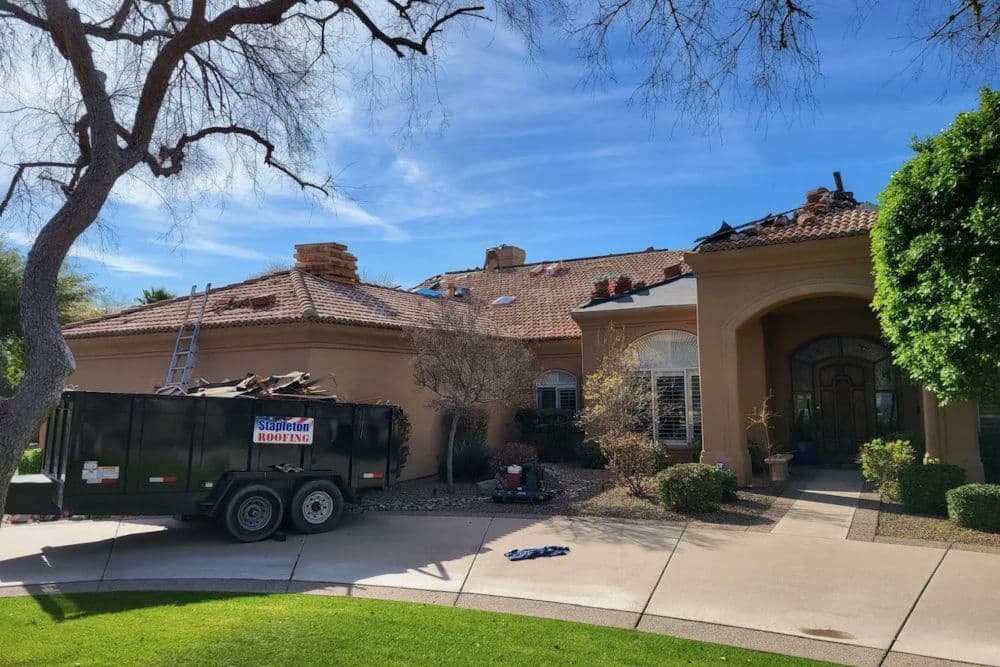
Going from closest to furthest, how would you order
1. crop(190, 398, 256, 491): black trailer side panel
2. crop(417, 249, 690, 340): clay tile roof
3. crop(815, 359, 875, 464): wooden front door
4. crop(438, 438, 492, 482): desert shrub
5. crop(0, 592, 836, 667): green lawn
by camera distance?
crop(0, 592, 836, 667): green lawn → crop(190, 398, 256, 491): black trailer side panel → crop(438, 438, 492, 482): desert shrub → crop(815, 359, 875, 464): wooden front door → crop(417, 249, 690, 340): clay tile roof

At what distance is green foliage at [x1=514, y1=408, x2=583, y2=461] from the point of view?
61.1 feet

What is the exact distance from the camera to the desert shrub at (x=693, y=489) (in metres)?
11.0

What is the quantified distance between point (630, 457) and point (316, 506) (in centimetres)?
551

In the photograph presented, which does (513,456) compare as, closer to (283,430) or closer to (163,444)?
(283,430)

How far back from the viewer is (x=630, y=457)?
492 inches

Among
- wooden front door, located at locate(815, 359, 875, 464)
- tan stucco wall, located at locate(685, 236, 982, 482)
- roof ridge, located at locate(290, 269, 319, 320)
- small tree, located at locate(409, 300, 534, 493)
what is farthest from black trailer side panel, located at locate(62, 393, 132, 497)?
wooden front door, located at locate(815, 359, 875, 464)

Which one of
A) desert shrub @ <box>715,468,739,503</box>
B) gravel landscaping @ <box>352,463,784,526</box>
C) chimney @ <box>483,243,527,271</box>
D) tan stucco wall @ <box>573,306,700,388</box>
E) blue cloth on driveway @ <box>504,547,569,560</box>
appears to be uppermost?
chimney @ <box>483,243,527,271</box>

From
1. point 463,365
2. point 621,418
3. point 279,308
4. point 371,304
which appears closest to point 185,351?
point 279,308

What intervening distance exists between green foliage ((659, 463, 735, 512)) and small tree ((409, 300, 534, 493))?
4.13 metres

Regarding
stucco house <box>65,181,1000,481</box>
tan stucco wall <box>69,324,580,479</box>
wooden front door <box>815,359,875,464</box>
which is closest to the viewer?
stucco house <box>65,181,1000,481</box>

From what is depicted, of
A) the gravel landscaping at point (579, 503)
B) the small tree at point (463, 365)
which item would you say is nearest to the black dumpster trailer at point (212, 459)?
the gravel landscaping at point (579, 503)

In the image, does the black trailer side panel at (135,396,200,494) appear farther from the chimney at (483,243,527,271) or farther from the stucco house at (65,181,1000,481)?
the chimney at (483,243,527,271)

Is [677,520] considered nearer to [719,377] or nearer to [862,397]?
[719,377]

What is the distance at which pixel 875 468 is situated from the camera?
12.0m
